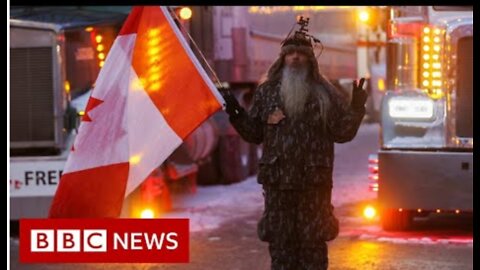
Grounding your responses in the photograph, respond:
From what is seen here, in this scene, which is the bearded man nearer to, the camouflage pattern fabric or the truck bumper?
the camouflage pattern fabric

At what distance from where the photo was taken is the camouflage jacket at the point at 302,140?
6.06 metres

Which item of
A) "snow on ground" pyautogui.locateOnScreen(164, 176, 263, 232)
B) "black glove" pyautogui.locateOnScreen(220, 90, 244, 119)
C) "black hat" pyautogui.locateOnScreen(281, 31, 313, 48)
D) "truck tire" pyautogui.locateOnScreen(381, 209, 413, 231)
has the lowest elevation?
"snow on ground" pyautogui.locateOnScreen(164, 176, 263, 232)

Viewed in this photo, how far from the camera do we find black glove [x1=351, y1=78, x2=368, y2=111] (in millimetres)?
6004

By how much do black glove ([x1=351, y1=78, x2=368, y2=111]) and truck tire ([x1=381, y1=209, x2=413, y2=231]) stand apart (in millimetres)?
4040

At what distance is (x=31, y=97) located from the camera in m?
10.2

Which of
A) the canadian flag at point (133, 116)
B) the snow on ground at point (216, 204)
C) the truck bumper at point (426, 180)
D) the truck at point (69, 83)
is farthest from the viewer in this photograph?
the snow on ground at point (216, 204)

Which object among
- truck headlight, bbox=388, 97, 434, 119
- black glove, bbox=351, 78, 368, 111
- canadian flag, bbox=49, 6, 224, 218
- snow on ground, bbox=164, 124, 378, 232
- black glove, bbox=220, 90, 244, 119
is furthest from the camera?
snow on ground, bbox=164, 124, 378, 232

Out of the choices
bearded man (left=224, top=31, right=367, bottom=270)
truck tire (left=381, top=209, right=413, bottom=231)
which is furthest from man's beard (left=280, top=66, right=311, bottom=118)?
truck tire (left=381, top=209, right=413, bottom=231)

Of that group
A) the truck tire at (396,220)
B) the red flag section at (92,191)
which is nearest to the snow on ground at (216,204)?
the truck tire at (396,220)

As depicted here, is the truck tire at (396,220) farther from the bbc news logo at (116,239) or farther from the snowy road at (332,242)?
the bbc news logo at (116,239)

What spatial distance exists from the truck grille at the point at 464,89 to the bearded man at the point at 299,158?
3.85 m

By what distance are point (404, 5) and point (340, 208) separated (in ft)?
10.6

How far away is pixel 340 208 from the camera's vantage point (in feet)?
39.9
